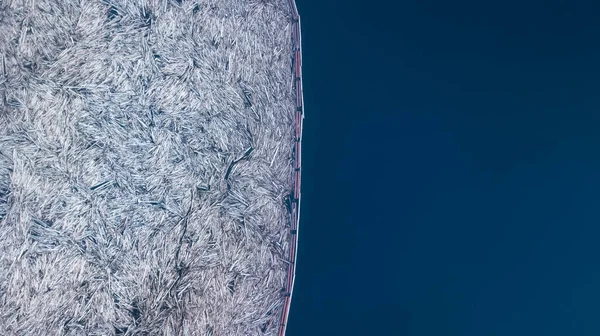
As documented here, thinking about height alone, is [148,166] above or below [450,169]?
below

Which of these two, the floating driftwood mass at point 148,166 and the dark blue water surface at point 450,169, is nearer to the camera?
the floating driftwood mass at point 148,166

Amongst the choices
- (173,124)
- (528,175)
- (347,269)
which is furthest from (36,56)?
(528,175)

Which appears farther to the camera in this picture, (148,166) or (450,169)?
(450,169)

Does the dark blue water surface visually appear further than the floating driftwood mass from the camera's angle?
Yes
